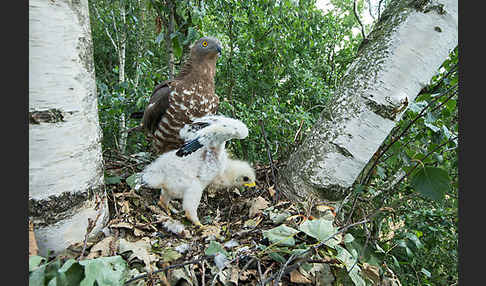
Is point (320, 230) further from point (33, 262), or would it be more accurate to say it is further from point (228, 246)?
point (33, 262)

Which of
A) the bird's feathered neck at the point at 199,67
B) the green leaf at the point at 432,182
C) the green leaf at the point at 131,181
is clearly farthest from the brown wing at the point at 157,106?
the green leaf at the point at 432,182

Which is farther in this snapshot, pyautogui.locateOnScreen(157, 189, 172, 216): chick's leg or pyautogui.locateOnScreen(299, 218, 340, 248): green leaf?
pyautogui.locateOnScreen(157, 189, 172, 216): chick's leg

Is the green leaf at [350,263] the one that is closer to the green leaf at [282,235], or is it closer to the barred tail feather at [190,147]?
the green leaf at [282,235]

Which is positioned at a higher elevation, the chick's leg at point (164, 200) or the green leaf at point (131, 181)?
the green leaf at point (131, 181)

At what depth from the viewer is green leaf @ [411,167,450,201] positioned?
0.95m

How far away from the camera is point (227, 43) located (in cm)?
248

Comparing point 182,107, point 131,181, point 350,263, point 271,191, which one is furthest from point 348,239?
point 182,107

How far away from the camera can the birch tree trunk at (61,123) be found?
79 centimetres

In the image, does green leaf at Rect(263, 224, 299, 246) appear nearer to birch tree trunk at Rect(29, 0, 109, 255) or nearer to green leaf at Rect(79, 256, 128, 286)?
green leaf at Rect(79, 256, 128, 286)

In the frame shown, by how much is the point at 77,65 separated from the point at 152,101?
877 mm

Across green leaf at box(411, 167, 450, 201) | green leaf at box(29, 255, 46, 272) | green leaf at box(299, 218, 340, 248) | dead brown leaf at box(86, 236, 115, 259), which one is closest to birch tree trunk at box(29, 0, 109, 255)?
dead brown leaf at box(86, 236, 115, 259)

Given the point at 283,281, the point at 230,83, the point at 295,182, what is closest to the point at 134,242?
the point at 283,281

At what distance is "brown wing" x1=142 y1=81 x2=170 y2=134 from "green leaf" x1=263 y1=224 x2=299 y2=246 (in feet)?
A: 3.70

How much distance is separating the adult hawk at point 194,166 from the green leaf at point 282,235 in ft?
1.53
